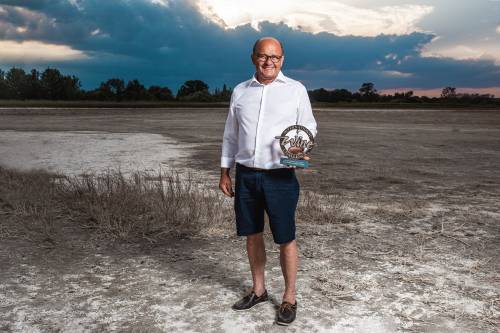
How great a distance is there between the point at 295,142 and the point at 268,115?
25 cm

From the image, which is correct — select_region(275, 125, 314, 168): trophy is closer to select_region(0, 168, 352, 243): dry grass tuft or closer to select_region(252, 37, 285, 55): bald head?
select_region(252, 37, 285, 55): bald head

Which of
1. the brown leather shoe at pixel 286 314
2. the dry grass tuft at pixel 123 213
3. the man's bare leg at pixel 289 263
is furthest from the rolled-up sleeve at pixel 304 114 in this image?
the dry grass tuft at pixel 123 213

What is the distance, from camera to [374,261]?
16.2 ft

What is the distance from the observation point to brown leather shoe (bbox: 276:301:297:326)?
3.53 meters

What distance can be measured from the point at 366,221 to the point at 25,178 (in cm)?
548

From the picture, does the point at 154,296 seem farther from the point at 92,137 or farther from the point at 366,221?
the point at 92,137

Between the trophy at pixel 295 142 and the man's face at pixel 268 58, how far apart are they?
371 millimetres

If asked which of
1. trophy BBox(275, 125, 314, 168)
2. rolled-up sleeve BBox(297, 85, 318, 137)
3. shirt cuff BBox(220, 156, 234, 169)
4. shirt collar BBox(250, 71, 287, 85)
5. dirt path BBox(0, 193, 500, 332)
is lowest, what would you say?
dirt path BBox(0, 193, 500, 332)

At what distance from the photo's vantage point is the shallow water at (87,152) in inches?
446

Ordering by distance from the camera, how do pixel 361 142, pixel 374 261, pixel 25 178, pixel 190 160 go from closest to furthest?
pixel 374 261 < pixel 25 178 < pixel 190 160 < pixel 361 142

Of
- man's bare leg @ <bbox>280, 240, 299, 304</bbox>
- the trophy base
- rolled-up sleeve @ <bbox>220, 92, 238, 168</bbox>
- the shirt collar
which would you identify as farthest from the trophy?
man's bare leg @ <bbox>280, 240, 299, 304</bbox>

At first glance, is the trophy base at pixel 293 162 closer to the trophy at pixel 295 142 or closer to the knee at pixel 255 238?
the trophy at pixel 295 142

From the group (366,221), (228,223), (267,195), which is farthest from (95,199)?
(267,195)

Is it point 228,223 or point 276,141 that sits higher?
point 276,141
